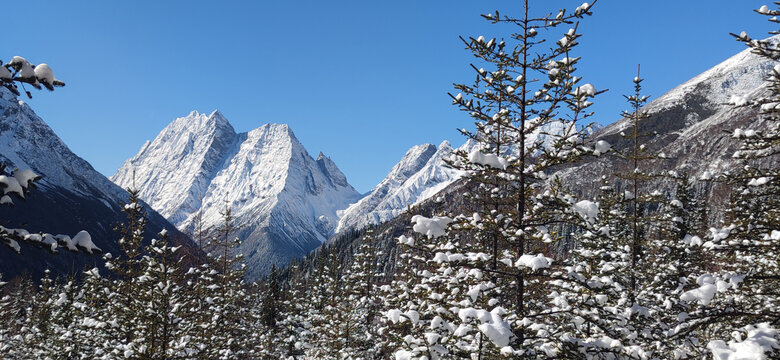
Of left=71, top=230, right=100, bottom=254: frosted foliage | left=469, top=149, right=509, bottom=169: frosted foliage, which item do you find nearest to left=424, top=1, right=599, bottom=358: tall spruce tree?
left=469, top=149, right=509, bottom=169: frosted foliage

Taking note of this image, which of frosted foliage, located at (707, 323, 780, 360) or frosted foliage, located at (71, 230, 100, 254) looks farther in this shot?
frosted foliage, located at (707, 323, 780, 360)

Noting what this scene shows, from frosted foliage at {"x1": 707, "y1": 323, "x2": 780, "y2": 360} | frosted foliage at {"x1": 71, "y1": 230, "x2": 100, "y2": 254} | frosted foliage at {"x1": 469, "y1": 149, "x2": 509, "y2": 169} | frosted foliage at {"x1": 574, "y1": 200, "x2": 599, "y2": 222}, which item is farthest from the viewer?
frosted foliage at {"x1": 469, "y1": 149, "x2": 509, "y2": 169}

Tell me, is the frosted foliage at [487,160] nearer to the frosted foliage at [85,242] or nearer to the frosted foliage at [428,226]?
the frosted foliage at [428,226]

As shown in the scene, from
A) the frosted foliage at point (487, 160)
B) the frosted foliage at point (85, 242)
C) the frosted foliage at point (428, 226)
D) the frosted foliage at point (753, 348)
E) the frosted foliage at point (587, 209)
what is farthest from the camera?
the frosted foliage at point (487, 160)

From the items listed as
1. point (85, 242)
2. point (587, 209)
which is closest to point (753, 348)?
point (587, 209)

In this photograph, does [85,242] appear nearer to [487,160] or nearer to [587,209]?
[487,160]

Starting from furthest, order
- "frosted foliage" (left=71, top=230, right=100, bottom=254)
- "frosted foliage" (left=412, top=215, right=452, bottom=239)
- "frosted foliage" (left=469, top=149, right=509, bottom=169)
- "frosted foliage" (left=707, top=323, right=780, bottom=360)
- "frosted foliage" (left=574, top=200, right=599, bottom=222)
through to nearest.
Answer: "frosted foliage" (left=469, top=149, right=509, bottom=169)
"frosted foliage" (left=412, top=215, right=452, bottom=239)
"frosted foliage" (left=574, top=200, right=599, bottom=222)
"frosted foliage" (left=707, top=323, right=780, bottom=360)
"frosted foliage" (left=71, top=230, right=100, bottom=254)

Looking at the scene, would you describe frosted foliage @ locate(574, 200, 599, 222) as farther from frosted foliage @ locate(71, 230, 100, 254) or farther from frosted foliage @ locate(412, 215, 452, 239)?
frosted foliage @ locate(71, 230, 100, 254)

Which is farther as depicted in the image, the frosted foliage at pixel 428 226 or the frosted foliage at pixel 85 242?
the frosted foliage at pixel 428 226

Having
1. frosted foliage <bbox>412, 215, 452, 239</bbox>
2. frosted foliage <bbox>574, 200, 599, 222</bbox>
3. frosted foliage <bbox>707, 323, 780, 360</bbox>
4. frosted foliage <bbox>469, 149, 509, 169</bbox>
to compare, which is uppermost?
frosted foliage <bbox>469, 149, 509, 169</bbox>

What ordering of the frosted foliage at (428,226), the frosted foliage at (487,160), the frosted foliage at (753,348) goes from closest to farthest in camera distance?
1. the frosted foliage at (753,348)
2. the frosted foliage at (428,226)
3. the frosted foliage at (487,160)

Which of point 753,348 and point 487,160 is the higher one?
point 487,160

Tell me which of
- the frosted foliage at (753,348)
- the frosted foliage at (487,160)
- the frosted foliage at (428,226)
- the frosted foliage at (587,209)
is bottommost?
the frosted foliage at (753,348)

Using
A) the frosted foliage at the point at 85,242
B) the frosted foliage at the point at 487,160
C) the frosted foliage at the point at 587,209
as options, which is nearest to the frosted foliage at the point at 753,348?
the frosted foliage at the point at 587,209
